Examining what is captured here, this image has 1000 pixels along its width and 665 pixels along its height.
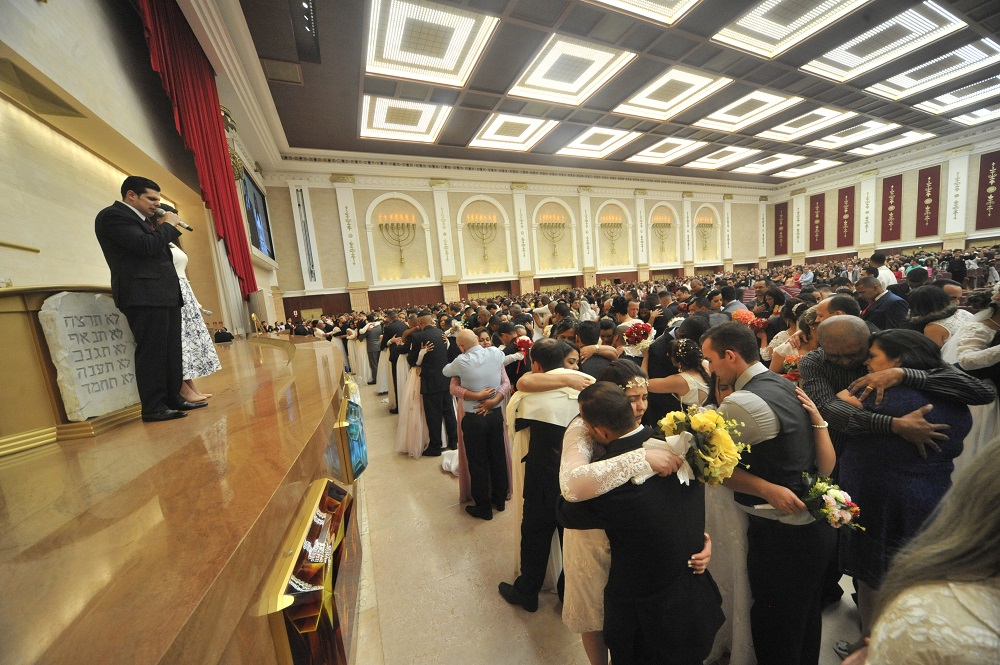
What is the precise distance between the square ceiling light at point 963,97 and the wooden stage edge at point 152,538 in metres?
21.0

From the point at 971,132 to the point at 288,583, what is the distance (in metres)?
28.0

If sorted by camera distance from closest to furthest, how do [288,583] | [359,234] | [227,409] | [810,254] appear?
[288,583]
[227,409]
[359,234]
[810,254]

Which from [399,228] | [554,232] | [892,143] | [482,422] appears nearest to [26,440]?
[482,422]

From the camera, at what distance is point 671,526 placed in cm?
117

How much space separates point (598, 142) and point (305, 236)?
11511 mm

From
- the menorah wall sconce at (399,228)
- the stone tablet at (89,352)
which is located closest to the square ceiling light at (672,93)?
the menorah wall sconce at (399,228)

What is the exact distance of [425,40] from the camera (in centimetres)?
756

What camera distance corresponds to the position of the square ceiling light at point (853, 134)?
14.4 m

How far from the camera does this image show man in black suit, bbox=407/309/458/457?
4.09 meters

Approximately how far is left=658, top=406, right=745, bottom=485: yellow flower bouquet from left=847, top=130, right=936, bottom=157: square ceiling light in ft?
79.5

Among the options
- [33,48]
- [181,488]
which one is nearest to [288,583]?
[181,488]

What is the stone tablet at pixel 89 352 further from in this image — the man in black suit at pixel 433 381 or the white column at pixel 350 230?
the white column at pixel 350 230

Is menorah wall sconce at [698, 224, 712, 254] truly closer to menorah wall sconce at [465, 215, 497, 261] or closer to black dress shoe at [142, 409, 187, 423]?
menorah wall sconce at [465, 215, 497, 261]

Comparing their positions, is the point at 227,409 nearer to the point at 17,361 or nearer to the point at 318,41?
the point at 17,361
